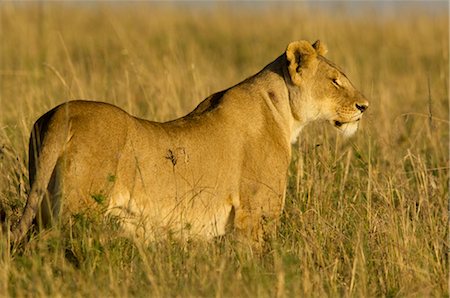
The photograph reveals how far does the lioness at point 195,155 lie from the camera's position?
436cm

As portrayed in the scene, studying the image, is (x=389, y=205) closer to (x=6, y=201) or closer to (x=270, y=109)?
(x=270, y=109)

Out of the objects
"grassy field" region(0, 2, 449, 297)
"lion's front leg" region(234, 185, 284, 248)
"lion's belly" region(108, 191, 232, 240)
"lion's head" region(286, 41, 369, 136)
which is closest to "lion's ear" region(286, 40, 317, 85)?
"lion's head" region(286, 41, 369, 136)

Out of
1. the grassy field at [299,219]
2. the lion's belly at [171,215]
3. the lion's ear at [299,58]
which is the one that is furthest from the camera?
the lion's ear at [299,58]

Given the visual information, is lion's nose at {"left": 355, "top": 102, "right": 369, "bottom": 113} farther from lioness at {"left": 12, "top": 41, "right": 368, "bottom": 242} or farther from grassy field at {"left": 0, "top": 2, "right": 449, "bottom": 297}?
grassy field at {"left": 0, "top": 2, "right": 449, "bottom": 297}

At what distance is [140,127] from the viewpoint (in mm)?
4699

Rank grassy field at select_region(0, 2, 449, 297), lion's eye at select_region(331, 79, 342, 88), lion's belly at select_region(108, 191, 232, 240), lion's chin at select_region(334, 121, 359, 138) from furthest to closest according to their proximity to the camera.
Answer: lion's chin at select_region(334, 121, 359, 138), lion's eye at select_region(331, 79, 342, 88), lion's belly at select_region(108, 191, 232, 240), grassy field at select_region(0, 2, 449, 297)

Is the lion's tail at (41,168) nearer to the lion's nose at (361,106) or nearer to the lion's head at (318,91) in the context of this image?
the lion's head at (318,91)

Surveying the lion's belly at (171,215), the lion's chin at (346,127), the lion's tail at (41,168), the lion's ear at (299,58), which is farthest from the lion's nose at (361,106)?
the lion's tail at (41,168)

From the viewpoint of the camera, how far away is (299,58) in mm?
5551

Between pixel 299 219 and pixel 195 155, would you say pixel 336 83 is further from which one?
pixel 195 155

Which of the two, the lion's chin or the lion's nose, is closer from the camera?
the lion's nose

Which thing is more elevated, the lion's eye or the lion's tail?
the lion's eye

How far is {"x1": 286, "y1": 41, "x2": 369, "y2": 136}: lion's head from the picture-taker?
5.53m

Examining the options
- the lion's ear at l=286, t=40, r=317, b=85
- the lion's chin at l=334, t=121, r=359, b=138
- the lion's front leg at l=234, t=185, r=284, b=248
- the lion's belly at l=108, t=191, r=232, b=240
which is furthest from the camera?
the lion's chin at l=334, t=121, r=359, b=138
